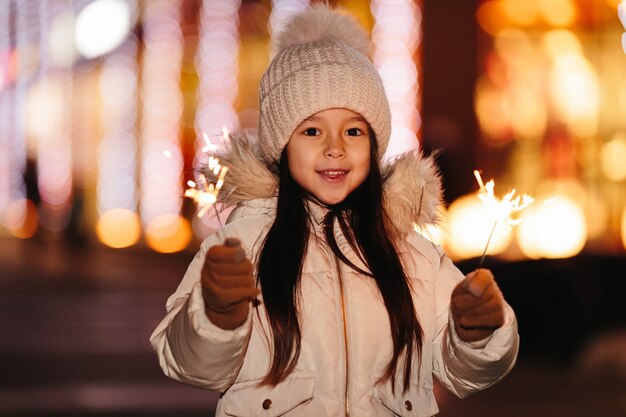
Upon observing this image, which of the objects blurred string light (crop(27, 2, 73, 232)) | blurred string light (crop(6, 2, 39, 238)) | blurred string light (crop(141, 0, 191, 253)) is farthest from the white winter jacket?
blurred string light (crop(6, 2, 39, 238))

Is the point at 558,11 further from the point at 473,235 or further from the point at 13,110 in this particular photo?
the point at 13,110

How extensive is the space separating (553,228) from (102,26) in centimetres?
2670

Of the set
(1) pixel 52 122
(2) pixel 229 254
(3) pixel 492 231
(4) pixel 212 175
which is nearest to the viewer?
(2) pixel 229 254

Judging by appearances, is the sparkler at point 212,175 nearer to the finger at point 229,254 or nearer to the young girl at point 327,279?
the young girl at point 327,279

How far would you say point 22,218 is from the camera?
149 ft

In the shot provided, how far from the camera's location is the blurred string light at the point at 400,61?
1566 cm

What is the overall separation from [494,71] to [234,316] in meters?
10.6

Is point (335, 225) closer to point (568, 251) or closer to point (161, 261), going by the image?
point (568, 251)

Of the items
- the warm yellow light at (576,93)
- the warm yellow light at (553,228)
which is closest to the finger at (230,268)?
the warm yellow light at (553,228)

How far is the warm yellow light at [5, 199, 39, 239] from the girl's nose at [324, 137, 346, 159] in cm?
4054

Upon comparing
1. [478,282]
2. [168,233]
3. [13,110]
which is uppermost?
[13,110]

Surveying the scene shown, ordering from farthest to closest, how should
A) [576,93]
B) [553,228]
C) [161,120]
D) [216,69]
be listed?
1. [161,120]
2. [216,69]
3. [576,93]
4. [553,228]

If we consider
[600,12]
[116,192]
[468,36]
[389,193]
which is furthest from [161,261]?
[389,193]

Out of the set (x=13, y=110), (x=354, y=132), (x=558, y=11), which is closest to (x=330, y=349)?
(x=354, y=132)
